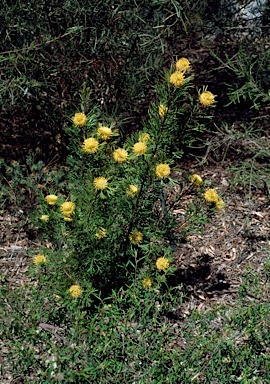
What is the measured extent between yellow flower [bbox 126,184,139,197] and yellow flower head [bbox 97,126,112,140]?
0.95ft

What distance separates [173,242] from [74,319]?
38.9 inches

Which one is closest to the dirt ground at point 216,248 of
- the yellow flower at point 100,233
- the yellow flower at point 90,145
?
the yellow flower at point 100,233

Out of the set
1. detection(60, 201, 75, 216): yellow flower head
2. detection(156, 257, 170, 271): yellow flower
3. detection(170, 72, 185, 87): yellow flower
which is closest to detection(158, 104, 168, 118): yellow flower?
detection(170, 72, 185, 87): yellow flower

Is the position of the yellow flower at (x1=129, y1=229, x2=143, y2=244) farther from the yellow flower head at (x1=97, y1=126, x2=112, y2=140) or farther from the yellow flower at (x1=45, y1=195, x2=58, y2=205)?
the yellow flower head at (x1=97, y1=126, x2=112, y2=140)

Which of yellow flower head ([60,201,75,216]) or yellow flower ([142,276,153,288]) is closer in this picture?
yellow flower head ([60,201,75,216])

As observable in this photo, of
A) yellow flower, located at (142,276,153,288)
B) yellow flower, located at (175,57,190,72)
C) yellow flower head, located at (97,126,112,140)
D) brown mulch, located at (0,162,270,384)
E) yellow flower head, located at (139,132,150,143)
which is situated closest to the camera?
yellow flower, located at (175,57,190,72)

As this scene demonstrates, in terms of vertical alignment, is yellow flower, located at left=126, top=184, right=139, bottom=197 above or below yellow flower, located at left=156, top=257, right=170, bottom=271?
above

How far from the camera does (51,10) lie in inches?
154

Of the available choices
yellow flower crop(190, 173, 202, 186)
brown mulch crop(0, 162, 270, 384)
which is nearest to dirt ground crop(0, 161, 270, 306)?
brown mulch crop(0, 162, 270, 384)

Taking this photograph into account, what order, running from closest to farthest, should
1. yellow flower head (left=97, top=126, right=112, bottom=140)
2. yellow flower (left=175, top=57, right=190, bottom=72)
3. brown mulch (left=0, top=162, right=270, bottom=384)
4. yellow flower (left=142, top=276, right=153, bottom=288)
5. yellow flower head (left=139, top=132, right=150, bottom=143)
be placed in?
yellow flower (left=175, top=57, right=190, bottom=72) < yellow flower head (left=97, top=126, right=112, bottom=140) < yellow flower head (left=139, top=132, right=150, bottom=143) < yellow flower (left=142, top=276, right=153, bottom=288) < brown mulch (left=0, top=162, right=270, bottom=384)

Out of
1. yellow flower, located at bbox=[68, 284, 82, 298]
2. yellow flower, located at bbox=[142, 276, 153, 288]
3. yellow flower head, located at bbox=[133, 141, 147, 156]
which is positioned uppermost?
yellow flower head, located at bbox=[133, 141, 147, 156]

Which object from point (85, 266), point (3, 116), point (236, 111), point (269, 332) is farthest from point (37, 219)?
point (236, 111)

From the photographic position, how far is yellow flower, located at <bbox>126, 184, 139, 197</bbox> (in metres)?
2.83

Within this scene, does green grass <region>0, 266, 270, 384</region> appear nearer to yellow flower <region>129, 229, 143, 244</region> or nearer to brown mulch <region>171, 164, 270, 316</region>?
yellow flower <region>129, 229, 143, 244</region>
